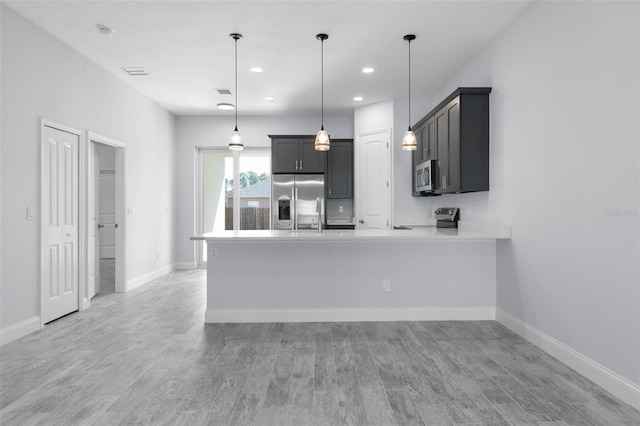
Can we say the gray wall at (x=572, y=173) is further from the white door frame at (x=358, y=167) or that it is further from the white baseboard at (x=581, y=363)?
the white door frame at (x=358, y=167)

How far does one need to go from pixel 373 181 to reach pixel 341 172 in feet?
2.33

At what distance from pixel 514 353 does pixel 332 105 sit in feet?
15.9

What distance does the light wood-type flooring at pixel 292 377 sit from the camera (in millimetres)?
2203

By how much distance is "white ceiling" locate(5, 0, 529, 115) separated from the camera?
11.4 feet

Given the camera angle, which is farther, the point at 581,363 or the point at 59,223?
the point at 59,223

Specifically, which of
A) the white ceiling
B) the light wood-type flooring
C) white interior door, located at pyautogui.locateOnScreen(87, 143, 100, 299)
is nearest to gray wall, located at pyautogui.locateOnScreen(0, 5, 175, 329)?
the white ceiling

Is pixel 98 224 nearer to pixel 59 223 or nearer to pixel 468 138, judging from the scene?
pixel 59 223

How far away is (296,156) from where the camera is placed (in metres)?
6.88

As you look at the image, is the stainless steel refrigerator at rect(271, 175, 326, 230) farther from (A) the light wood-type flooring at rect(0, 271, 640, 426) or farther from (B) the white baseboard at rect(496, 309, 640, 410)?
(B) the white baseboard at rect(496, 309, 640, 410)

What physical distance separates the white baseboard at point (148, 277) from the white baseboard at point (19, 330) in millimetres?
1851

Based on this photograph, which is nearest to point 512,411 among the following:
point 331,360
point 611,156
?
point 331,360

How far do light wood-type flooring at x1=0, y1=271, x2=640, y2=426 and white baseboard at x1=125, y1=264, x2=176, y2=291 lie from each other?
1705 mm

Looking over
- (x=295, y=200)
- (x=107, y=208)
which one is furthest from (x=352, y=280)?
(x=107, y=208)

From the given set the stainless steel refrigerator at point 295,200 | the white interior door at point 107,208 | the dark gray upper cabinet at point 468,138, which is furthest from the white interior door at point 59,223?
the white interior door at point 107,208
